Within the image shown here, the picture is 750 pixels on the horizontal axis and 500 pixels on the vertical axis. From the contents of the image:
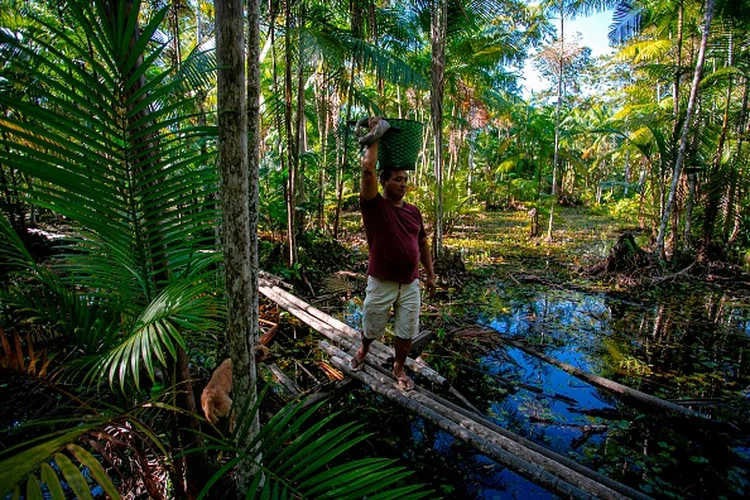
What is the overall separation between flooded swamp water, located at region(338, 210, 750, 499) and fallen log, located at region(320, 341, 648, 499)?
374 mm

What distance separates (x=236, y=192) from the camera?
1426mm

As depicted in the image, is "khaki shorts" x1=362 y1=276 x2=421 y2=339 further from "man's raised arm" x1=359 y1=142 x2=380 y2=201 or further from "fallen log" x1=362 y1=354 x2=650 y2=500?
"man's raised arm" x1=359 y1=142 x2=380 y2=201

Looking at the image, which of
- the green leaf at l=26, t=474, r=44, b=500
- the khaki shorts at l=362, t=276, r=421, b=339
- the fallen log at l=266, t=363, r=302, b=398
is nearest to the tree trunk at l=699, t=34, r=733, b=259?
the khaki shorts at l=362, t=276, r=421, b=339

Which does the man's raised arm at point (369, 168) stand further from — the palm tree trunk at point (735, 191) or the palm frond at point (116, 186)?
the palm tree trunk at point (735, 191)

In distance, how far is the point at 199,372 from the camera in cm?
328

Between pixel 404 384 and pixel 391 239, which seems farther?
pixel 404 384

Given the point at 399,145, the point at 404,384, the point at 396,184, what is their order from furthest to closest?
1. the point at 404,384
2. the point at 396,184
3. the point at 399,145

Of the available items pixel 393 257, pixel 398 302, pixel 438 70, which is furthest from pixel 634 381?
pixel 438 70

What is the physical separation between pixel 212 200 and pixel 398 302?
1737mm

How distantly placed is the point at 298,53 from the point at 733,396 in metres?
7.32

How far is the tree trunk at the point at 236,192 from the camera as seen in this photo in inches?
52.4

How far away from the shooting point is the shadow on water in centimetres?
272

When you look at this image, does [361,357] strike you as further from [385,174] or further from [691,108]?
[691,108]

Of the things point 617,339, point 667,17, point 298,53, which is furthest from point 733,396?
point 667,17
